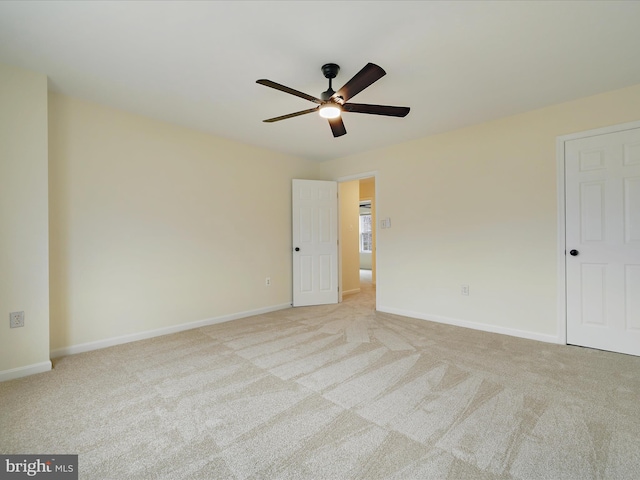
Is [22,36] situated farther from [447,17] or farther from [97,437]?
[447,17]

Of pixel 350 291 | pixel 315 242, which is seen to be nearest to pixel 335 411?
pixel 315 242

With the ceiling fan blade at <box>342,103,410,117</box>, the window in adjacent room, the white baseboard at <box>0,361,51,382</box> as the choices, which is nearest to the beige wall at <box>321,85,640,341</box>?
the ceiling fan blade at <box>342,103,410,117</box>

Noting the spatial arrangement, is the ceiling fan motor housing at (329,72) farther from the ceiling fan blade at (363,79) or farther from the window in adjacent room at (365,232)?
the window in adjacent room at (365,232)

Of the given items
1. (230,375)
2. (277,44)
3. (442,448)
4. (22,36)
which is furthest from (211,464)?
(22,36)

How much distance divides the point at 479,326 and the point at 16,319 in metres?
4.55

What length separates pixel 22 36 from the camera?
6.46 feet

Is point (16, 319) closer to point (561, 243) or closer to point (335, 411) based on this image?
point (335, 411)

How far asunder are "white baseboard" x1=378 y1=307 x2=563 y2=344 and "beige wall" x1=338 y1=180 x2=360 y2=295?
1569 millimetres

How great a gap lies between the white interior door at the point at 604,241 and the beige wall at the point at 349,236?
349cm

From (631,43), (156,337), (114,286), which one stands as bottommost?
(156,337)

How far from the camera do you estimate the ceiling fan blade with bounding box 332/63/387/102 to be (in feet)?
5.80

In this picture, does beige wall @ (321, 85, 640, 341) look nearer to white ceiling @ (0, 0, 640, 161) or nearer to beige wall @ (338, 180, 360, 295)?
white ceiling @ (0, 0, 640, 161)

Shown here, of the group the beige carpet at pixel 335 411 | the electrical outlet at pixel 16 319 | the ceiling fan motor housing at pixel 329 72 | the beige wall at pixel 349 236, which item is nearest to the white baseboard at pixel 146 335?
the beige carpet at pixel 335 411

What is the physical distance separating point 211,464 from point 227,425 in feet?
0.95
